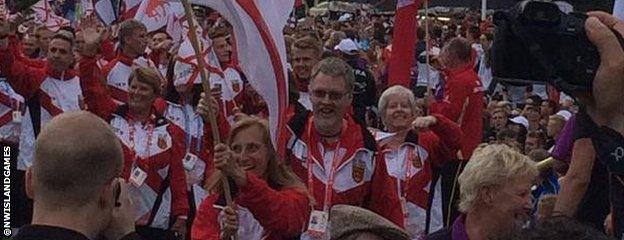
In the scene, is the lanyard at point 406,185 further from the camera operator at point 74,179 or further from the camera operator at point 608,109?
the camera operator at point 74,179

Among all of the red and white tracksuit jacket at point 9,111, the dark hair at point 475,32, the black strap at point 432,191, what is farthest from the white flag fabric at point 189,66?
the dark hair at point 475,32

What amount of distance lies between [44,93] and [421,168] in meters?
3.41

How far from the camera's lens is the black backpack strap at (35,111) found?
35.6 feet

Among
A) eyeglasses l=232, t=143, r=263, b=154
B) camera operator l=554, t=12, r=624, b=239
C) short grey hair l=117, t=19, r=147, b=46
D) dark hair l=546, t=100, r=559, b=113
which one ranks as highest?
camera operator l=554, t=12, r=624, b=239

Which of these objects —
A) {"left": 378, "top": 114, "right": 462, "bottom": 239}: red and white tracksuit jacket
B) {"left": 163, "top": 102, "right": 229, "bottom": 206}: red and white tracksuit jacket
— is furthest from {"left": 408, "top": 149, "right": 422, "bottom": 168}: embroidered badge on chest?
{"left": 163, "top": 102, "right": 229, "bottom": 206}: red and white tracksuit jacket

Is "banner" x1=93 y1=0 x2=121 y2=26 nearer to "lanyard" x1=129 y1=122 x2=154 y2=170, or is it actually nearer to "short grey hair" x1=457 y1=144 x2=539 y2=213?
"lanyard" x1=129 y1=122 x2=154 y2=170

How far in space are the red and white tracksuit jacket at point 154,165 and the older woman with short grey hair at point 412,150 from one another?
1277mm

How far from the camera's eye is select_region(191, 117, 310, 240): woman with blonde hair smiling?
243 inches

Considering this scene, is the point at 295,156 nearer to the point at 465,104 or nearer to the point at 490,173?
the point at 490,173

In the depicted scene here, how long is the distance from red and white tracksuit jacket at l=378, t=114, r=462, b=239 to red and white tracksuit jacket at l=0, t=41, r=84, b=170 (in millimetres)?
2933

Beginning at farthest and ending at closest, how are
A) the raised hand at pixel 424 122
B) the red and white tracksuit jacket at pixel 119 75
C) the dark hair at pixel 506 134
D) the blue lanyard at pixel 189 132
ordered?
the dark hair at pixel 506 134 < the red and white tracksuit jacket at pixel 119 75 < the blue lanyard at pixel 189 132 < the raised hand at pixel 424 122

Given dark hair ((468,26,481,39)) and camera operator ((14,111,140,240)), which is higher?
camera operator ((14,111,140,240))

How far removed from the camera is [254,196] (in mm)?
6152

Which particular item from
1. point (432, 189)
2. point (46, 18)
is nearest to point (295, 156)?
point (432, 189)
